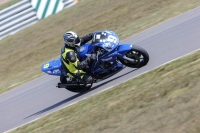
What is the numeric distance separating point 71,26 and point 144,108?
10.6m

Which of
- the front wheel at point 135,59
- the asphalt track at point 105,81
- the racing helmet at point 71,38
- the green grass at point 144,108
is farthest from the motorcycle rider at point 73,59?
the green grass at point 144,108

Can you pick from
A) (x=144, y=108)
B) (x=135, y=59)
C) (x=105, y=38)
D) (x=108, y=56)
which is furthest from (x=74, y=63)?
(x=144, y=108)

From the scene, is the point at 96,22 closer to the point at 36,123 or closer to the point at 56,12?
the point at 56,12

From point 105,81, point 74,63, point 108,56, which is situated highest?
point 74,63

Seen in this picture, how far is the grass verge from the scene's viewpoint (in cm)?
1408

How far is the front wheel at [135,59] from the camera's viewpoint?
9141mm

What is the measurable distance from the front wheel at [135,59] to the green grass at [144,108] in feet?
1.52

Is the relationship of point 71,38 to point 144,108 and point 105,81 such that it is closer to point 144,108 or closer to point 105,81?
point 105,81

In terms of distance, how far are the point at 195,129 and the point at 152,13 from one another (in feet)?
32.1

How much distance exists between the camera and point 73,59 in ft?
30.5

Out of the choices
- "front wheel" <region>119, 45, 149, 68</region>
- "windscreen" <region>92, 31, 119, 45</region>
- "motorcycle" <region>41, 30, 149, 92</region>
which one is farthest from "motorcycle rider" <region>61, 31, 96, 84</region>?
"front wheel" <region>119, 45, 149, 68</region>

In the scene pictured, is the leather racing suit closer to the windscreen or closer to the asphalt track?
the windscreen

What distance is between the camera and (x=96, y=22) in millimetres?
16125

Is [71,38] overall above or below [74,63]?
above
